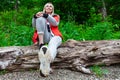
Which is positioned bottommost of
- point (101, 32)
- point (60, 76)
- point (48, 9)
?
point (60, 76)

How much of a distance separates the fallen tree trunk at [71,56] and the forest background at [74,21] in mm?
1114

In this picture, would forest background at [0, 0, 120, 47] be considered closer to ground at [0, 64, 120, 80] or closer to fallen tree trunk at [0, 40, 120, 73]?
fallen tree trunk at [0, 40, 120, 73]

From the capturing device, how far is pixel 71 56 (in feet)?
22.4

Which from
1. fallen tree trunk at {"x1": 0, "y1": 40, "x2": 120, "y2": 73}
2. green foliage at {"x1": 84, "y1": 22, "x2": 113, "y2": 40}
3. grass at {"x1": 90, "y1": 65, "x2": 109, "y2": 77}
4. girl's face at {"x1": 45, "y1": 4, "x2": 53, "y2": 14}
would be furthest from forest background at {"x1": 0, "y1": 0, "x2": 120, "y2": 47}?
girl's face at {"x1": 45, "y1": 4, "x2": 53, "y2": 14}

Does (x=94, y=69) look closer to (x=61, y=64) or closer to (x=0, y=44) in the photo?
(x=61, y=64)

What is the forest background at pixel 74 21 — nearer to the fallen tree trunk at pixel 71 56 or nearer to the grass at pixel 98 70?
the fallen tree trunk at pixel 71 56

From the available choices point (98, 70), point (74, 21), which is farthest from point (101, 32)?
point (74, 21)

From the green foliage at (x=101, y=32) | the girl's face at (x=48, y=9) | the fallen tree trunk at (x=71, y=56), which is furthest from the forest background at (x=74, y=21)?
the girl's face at (x=48, y=9)

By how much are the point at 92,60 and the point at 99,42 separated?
430 mm

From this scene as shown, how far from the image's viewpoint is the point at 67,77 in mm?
6531

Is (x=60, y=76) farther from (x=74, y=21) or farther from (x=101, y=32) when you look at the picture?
(x=74, y=21)

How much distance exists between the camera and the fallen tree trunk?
6.74 metres

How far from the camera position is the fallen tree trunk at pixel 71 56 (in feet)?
22.1

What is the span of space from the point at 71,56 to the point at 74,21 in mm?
6534
